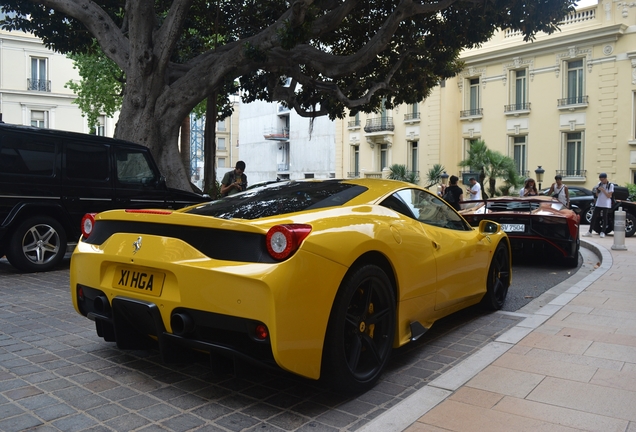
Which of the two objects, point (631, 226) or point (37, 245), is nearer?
point (37, 245)

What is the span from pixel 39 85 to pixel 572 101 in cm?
3627

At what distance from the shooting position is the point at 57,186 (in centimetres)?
820

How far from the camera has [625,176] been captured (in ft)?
94.9

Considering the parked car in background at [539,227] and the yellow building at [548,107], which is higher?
the yellow building at [548,107]

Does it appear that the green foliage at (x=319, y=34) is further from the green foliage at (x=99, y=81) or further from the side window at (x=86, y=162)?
the green foliage at (x=99, y=81)

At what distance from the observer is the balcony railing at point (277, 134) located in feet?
188

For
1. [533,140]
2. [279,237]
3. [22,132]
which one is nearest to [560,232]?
[279,237]

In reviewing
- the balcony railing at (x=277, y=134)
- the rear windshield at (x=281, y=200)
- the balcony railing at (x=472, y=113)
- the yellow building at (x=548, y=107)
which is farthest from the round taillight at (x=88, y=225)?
the balcony railing at (x=277, y=134)

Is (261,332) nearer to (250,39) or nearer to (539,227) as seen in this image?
(539,227)

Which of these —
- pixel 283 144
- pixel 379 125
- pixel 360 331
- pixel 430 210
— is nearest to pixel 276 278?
pixel 360 331

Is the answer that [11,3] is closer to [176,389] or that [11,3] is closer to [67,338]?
[67,338]

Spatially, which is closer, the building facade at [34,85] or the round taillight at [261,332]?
the round taillight at [261,332]

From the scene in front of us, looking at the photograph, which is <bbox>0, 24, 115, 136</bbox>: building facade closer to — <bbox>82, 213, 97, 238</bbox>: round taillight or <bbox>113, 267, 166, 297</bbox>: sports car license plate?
<bbox>82, 213, 97, 238</bbox>: round taillight

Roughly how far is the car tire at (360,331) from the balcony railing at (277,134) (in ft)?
177
